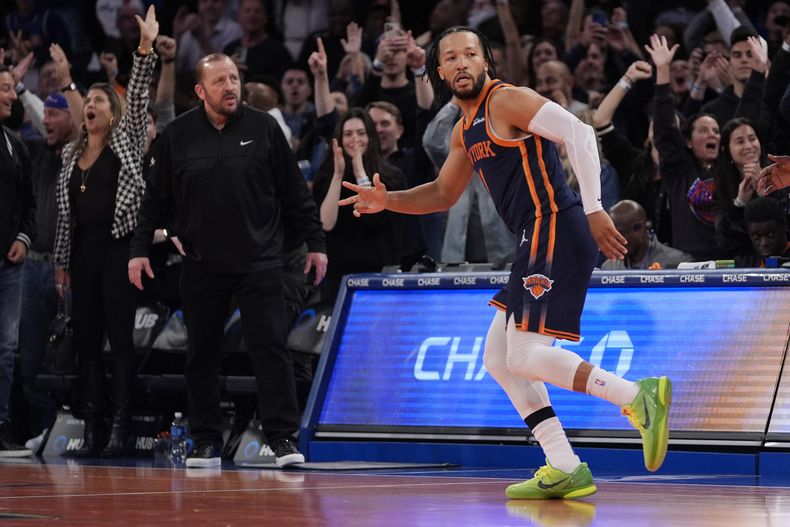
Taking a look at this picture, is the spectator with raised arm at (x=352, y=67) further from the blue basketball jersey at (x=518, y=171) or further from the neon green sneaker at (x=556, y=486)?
the neon green sneaker at (x=556, y=486)

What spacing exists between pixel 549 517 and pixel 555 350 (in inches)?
37.3

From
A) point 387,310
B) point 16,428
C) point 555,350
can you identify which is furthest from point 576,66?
point 555,350

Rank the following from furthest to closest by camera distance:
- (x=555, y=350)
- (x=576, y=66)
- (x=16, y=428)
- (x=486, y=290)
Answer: (x=576, y=66), (x=16, y=428), (x=486, y=290), (x=555, y=350)

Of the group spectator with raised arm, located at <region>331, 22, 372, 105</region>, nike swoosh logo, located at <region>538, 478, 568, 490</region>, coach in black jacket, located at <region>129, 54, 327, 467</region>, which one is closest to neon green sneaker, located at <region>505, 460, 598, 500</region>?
nike swoosh logo, located at <region>538, 478, 568, 490</region>

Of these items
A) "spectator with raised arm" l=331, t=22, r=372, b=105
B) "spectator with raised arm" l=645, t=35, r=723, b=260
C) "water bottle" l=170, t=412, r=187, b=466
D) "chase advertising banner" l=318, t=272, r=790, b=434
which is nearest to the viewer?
"chase advertising banner" l=318, t=272, r=790, b=434

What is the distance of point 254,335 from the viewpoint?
771cm

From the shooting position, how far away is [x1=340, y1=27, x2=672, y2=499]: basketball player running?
532 cm

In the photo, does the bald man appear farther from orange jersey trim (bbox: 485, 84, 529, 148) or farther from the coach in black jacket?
orange jersey trim (bbox: 485, 84, 529, 148)

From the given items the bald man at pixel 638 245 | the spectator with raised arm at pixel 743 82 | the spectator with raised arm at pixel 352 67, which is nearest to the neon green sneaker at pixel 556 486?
the bald man at pixel 638 245

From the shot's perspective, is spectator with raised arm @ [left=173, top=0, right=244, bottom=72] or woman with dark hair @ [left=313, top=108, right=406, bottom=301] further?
spectator with raised arm @ [left=173, top=0, right=244, bottom=72]

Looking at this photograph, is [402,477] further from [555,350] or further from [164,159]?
[164,159]

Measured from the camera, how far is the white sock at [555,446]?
17.9 ft

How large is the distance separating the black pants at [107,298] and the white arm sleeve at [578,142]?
4.11 m

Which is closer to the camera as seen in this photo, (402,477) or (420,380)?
(402,477)
